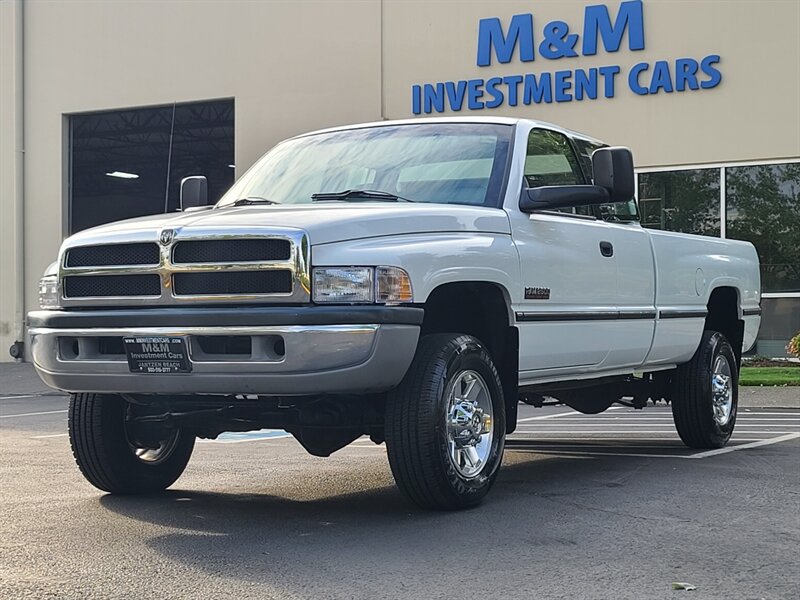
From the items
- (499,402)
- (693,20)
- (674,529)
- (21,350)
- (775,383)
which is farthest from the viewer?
(21,350)

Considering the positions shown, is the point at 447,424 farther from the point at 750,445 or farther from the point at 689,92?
the point at 689,92

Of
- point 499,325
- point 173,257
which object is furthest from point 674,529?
point 173,257

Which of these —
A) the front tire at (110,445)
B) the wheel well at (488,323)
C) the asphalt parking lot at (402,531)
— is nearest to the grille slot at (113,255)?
the front tire at (110,445)

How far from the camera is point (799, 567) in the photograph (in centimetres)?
497

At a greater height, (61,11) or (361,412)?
(61,11)

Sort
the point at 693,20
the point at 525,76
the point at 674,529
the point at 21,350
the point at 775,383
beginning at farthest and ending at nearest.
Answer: the point at 21,350, the point at 525,76, the point at 693,20, the point at 775,383, the point at 674,529

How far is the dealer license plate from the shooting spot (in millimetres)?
5738

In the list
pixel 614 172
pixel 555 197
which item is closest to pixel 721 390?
pixel 614 172

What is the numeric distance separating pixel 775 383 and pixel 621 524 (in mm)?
11035

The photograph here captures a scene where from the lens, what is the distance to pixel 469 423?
618 cm

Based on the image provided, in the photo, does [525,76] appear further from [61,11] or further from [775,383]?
[61,11]

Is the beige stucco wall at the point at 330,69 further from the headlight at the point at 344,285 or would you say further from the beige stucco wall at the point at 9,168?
the headlight at the point at 344,285

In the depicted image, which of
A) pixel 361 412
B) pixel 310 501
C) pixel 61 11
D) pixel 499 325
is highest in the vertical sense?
pixel 61 11

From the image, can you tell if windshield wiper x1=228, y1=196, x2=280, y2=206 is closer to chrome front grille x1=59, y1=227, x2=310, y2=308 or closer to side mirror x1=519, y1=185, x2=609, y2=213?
chrome front grille x1=59, y1=227, x2=310, y2=308
